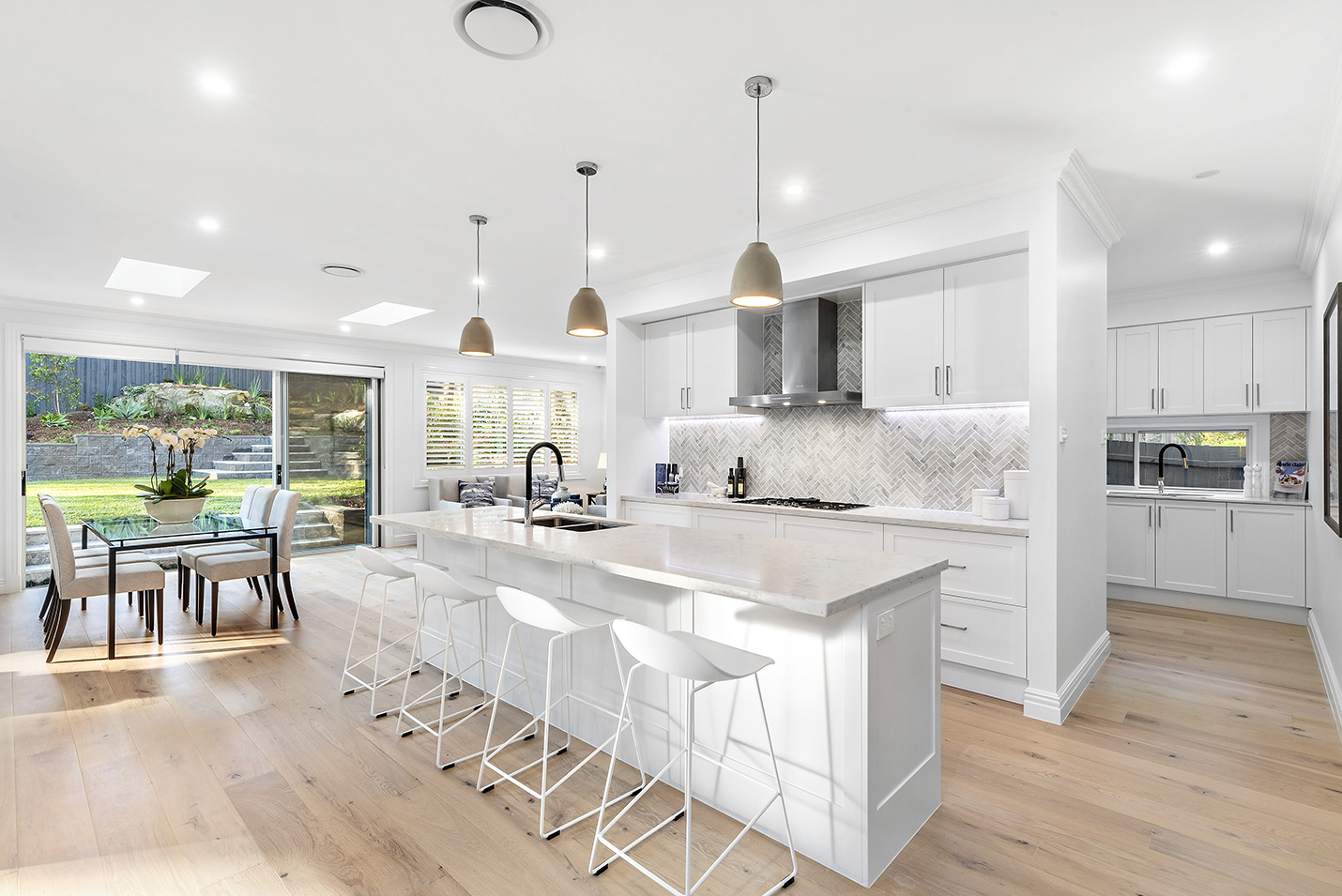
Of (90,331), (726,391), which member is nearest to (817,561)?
(726,391)

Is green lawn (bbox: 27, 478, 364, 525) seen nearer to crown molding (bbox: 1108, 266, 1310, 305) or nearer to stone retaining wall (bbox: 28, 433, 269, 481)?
stone retaining wall (bbox: 28, 433, 269, 481)

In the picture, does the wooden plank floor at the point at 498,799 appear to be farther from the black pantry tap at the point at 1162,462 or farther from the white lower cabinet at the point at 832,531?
the black pantry tap at the point at 1162,462

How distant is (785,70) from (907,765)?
2364mm

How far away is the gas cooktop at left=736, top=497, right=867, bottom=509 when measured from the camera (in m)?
4.17

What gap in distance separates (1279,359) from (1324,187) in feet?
7.00

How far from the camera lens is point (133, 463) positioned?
6.25m

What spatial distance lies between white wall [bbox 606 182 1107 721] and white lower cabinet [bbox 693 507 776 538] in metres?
1.49

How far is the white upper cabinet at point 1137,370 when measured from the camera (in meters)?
5.21

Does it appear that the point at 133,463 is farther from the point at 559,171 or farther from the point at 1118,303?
the point at 1118,303

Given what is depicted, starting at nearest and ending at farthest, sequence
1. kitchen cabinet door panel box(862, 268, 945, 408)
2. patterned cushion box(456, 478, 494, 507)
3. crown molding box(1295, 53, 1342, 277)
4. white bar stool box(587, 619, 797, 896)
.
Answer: white bar stool box(587, 619, 797, 896)
crown molding box(1295, 53, 1342, 277)
kitchen cabinet door panel box(862, 268, 945, 408)
patterned cushion box(456, 478, 494, 507)

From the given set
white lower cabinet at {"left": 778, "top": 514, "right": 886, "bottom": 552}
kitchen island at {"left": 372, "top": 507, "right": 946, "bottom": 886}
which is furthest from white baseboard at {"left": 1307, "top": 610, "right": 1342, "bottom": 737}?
kitchen island at {"left": 372, "top": 507, "right": 946, "bottom": 886}

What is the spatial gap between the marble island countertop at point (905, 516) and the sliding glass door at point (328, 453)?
15.6 feet

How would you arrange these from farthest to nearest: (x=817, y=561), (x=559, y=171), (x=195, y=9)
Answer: (x=559, y=171) → (x=817, y=561) → (x=195, y=9)

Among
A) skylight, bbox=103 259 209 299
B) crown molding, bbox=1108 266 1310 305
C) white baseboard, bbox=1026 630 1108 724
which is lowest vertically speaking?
white baseboard, bbox=1026 630 1108 724
